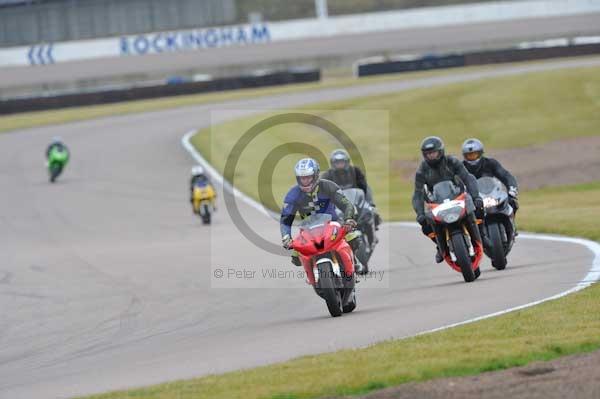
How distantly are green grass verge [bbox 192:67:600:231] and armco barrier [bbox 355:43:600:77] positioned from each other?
375 inches

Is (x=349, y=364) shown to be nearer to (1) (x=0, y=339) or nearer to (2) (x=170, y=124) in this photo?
(1) (x=0, y=339)

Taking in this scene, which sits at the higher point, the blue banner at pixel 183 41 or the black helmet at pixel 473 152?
the black helmet at pixel 473 152

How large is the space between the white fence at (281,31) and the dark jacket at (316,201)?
52.2 metres

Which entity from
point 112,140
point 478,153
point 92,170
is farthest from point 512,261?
point 112,140

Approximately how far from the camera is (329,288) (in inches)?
449

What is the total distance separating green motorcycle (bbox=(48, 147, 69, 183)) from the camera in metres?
35.0

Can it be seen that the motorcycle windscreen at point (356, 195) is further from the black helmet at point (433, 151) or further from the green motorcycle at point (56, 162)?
the green motorcycle at point (56, 162)

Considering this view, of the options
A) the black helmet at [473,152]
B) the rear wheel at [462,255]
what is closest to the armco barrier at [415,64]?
the black helmet at [473,152]

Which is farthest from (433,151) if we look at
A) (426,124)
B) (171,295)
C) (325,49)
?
(325,49)

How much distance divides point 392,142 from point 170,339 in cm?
2921

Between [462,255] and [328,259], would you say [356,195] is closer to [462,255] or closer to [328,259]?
[462,255]

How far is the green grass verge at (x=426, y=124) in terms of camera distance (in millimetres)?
35688

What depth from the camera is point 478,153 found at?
15.1m

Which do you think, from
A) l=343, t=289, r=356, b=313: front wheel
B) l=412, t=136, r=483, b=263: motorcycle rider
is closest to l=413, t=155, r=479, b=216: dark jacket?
l=412, t=136, r=483, b=263: motorcycle rider
